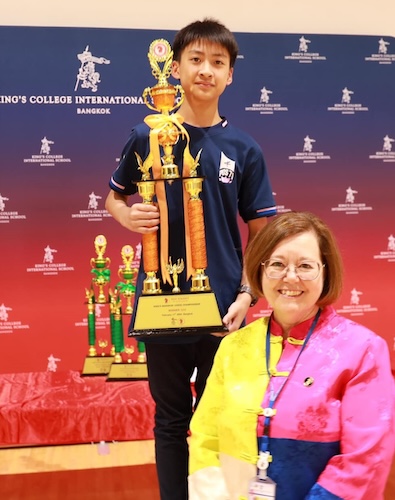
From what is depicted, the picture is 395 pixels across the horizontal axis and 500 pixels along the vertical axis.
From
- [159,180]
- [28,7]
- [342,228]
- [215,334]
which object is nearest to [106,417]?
[215,334]

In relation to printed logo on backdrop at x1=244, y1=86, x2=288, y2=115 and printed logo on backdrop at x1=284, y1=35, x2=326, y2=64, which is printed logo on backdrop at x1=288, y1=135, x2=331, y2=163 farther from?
printed logo on backdrop at x1=284, y1=35, x2=326, y2=64

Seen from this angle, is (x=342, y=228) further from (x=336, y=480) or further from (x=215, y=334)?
(x=336, y=480)

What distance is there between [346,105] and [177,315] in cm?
262

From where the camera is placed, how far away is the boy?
5.79 ft

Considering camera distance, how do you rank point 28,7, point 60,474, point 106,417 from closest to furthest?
point 60,474
point 106,417
point 28,7

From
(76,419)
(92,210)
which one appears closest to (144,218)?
(76,419)

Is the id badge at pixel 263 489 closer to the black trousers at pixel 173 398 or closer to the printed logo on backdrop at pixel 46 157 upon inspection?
the black trousers at pixel 173 398

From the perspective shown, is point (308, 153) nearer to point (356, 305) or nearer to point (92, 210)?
point (356, 305)

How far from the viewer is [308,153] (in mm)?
3947

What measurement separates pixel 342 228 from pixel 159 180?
2492mm

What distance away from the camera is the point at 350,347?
126 cm

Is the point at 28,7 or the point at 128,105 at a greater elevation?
the point at 28,7

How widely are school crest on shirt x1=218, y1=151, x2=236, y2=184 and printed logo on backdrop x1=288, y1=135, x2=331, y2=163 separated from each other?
87.4 inches

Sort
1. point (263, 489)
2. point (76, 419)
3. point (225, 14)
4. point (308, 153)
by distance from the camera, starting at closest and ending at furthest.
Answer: point (263, 489) → point (76, 419) → point (225, 14) → point (308, 153)
